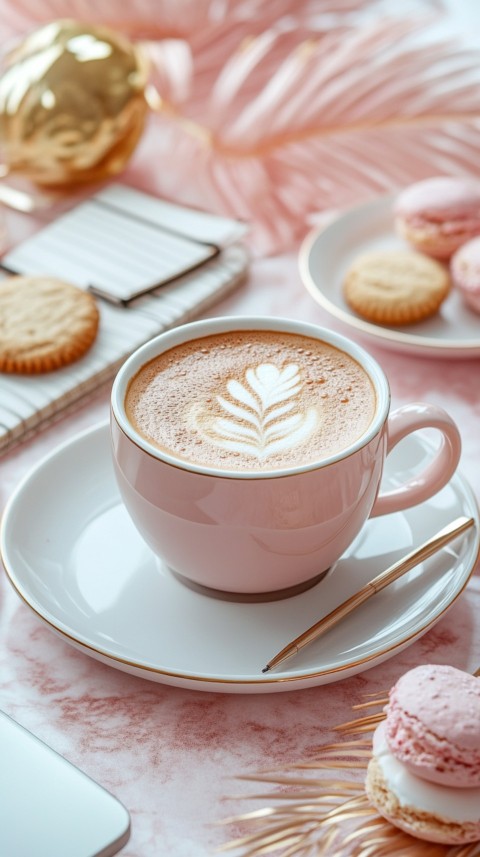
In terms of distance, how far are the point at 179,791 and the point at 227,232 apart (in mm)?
Answer: 806

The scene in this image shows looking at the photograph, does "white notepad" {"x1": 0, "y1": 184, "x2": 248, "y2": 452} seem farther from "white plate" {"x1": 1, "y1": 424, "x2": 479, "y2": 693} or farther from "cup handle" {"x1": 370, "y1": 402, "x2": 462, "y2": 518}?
"cup handle" {"x1": 370, "y1": 402, "x2": 462, "y2": 518}

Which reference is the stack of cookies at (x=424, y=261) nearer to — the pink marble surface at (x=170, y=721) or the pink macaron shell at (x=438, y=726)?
the pink marble surface at (x=170, y=721)

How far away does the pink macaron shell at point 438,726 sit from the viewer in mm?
572

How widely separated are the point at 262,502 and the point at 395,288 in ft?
1.82

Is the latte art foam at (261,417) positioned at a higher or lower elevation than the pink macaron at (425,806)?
higher

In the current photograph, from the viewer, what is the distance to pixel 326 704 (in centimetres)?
72

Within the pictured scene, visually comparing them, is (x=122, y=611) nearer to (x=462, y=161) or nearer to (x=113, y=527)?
(x=113, y=527)

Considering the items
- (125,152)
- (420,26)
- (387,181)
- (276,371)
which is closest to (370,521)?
(276,371)

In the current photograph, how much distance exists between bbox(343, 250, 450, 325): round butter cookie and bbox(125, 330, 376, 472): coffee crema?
1.14ft

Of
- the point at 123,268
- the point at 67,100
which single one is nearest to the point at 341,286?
the point at 123,268

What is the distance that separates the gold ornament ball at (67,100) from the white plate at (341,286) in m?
0.33

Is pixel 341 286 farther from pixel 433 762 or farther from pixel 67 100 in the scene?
pixel 433 762

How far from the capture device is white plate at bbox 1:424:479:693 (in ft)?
2.31

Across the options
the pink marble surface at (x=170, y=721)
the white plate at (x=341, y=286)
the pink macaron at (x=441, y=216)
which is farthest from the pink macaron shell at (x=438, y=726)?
the pink macaron at (x=441, y=216)
